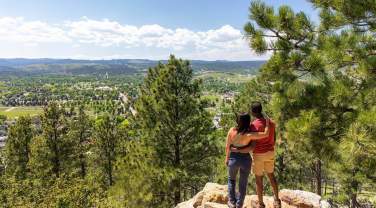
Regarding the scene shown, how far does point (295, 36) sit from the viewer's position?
809cm

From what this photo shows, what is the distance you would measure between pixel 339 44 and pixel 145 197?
13108 mm

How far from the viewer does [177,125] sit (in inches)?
703

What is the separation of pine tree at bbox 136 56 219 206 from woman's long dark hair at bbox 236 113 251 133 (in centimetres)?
1021

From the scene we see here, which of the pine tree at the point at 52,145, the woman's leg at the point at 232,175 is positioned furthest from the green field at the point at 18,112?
the woman's leg at the point at 232,175

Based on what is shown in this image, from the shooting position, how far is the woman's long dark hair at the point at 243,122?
7.64m

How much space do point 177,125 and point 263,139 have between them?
10.0m

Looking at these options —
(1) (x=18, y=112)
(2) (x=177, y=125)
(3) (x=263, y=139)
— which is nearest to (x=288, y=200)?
(3) (x=263, y=139)

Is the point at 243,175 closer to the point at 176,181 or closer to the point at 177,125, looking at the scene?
the point at 177,125

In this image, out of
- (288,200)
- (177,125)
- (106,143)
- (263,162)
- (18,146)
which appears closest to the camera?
(263,162)

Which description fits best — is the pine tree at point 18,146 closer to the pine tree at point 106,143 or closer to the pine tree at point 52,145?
the pine tree at point 52,145

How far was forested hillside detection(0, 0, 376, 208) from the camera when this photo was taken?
7.09 m

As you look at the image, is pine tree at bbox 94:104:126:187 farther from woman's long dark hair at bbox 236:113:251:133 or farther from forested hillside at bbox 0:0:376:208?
woman's long dark hair at bbox 236:113:251:133

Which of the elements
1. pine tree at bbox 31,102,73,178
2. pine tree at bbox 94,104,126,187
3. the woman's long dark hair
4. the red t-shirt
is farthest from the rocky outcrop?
pine tree at bbox 94,104,126,187

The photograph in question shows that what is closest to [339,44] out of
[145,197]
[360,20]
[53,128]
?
[360,20]
